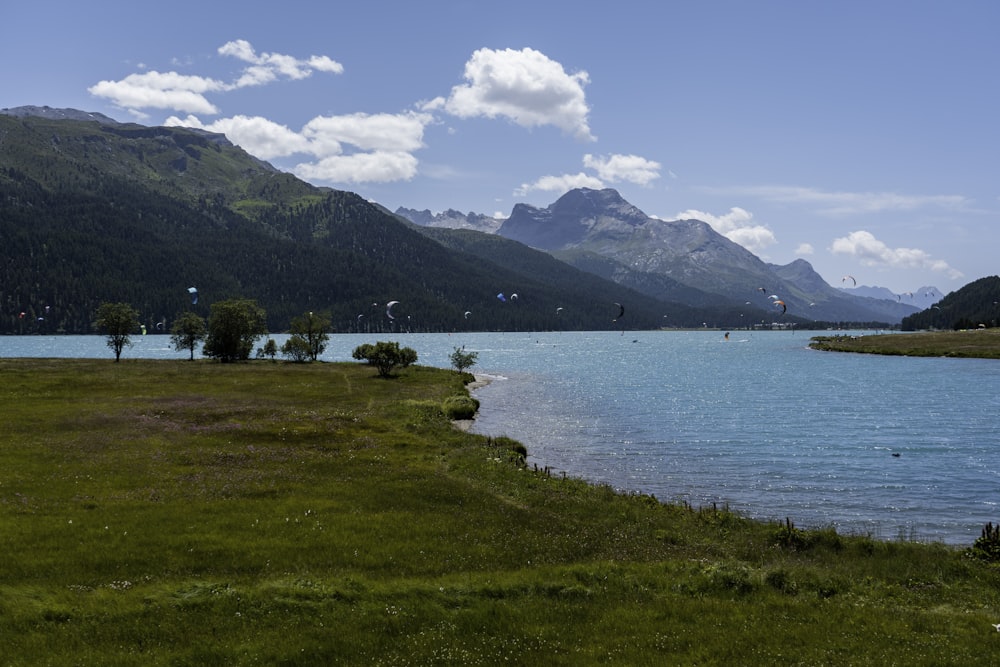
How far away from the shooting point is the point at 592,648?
55.5 ft

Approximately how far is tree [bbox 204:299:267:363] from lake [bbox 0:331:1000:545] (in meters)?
63.5

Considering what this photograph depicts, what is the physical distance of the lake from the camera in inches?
1663

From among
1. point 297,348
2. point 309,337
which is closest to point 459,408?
point 297,348

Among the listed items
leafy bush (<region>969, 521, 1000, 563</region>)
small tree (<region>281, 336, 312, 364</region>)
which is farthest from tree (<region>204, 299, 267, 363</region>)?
leafy bush (<region>969, 521, 1000, 563</region>)

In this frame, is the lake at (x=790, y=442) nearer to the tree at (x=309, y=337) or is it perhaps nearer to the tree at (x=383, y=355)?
the tree at (x=383, y=355)

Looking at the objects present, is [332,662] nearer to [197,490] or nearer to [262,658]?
[262,658]

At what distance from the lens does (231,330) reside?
478 feet

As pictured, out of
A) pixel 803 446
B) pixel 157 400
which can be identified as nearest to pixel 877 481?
pixel 803 446

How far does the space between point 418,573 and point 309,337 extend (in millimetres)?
145072

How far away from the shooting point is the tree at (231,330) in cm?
14412

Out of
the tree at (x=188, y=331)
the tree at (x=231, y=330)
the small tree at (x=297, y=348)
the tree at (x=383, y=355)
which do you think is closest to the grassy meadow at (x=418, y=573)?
the tree at (x=383, y=355)

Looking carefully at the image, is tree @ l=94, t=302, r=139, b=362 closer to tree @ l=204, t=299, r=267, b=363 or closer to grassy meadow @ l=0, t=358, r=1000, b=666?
tree @ l=204, t=299, r=267, b=363

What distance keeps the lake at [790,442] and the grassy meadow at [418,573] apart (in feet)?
30.0

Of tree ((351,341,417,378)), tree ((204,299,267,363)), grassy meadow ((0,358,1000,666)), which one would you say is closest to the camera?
grassy meadow ((0,358,1000,666))
